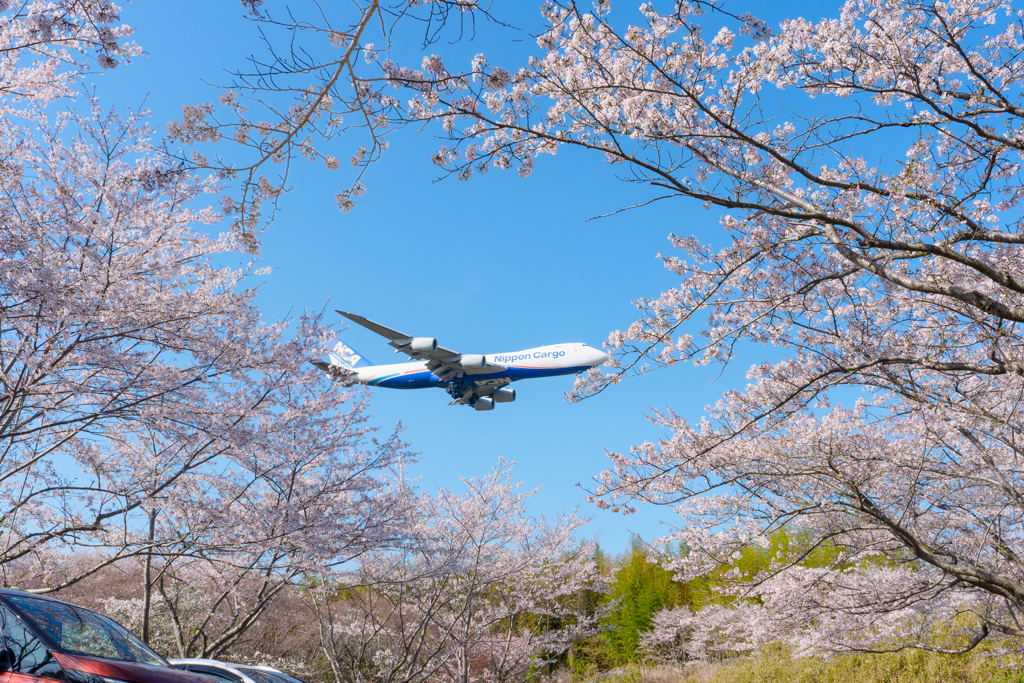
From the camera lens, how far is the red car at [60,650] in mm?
3199

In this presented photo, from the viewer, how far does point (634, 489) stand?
6.60m

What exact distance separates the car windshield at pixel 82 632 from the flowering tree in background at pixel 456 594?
615cm

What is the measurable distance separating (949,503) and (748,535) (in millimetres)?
3310

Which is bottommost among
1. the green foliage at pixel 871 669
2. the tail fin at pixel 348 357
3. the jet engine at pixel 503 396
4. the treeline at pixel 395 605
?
the green foliage at pixel 871 669

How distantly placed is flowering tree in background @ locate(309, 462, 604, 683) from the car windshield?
6.15 m

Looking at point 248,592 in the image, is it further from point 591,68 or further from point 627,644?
point 627,644

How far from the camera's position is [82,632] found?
371cm

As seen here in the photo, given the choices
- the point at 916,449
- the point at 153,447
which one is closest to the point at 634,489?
the point at 916,449

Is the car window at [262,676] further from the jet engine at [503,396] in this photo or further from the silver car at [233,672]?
the jet engine at [503,396]

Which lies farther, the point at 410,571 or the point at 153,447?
the point at 410,571

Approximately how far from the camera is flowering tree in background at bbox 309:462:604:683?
462 inches

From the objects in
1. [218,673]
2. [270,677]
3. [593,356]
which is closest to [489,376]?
[593,356]

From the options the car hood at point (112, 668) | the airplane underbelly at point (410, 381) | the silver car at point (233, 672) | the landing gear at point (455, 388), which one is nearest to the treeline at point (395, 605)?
the silver car at point (233, 672)

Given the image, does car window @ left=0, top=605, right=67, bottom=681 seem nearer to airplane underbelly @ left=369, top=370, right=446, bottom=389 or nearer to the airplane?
the airplane
